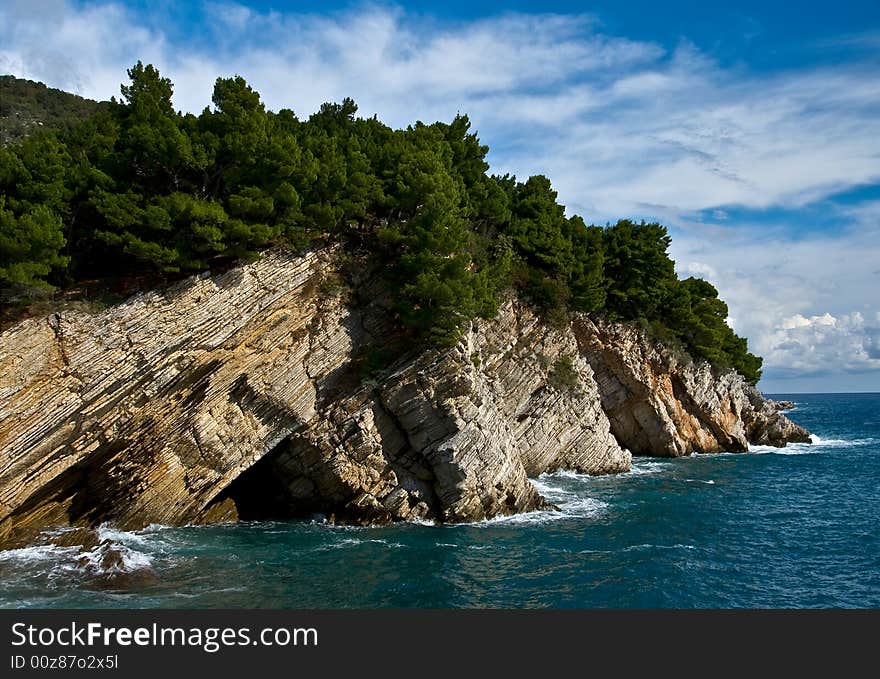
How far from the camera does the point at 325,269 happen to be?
31766mm

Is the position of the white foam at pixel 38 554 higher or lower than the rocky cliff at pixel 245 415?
lower

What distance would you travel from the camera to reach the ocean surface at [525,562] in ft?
63.6

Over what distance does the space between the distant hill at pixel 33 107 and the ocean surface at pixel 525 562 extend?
59167 mm

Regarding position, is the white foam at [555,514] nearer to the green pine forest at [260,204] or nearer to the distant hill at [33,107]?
the green pine forest at [260,204]

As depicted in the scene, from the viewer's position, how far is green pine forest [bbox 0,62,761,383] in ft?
83.1

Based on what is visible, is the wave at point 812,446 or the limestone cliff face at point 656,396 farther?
the wave at point 812,446

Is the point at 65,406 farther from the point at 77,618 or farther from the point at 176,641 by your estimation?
the point at 176,641

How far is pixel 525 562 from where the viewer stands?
23.4 metres

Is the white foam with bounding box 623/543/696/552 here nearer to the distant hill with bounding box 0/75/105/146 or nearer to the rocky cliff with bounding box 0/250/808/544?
the rocky cliff with bounding box 0/250/808/544

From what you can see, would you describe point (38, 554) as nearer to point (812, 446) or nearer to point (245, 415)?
point (245, 415)

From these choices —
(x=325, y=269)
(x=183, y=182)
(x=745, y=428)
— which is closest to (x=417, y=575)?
(x=325, y=269)

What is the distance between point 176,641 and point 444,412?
17.9 meters

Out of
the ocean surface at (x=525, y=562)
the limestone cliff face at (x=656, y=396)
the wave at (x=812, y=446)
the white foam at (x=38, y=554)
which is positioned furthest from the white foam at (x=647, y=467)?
the white foam at (x=38, y=554)

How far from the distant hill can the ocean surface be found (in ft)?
194
